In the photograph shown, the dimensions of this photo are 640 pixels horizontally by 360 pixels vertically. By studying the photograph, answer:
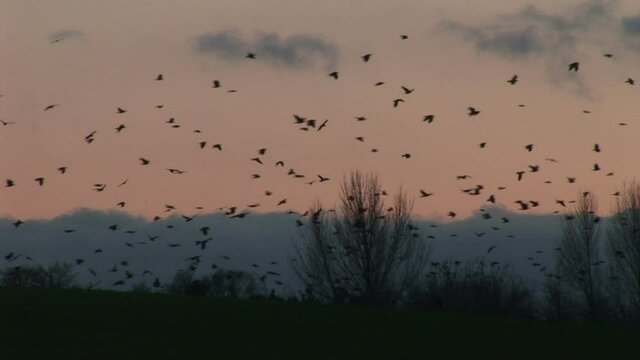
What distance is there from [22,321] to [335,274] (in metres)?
36.5

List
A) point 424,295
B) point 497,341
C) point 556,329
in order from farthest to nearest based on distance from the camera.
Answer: point 424,295, point 556,329, point 497,341

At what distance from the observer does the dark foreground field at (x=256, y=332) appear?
35406 millimetres

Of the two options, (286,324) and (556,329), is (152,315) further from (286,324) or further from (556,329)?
(556,329)

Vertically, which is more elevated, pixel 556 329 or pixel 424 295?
pixel 424 295

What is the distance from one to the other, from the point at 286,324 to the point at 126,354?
10724 mm

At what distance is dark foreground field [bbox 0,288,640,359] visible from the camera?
116 ft

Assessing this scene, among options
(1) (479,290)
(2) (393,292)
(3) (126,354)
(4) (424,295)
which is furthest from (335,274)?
(3) (126,354)

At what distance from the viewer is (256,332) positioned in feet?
133

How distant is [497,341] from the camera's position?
4166 cm

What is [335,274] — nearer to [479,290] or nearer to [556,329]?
[479,290]

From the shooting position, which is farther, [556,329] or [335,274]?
[335,274]

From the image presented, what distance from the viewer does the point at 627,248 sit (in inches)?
3145

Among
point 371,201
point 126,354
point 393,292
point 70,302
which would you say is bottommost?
point 126,354

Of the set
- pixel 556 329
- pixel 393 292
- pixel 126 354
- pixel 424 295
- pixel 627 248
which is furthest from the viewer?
pixel 424 295
